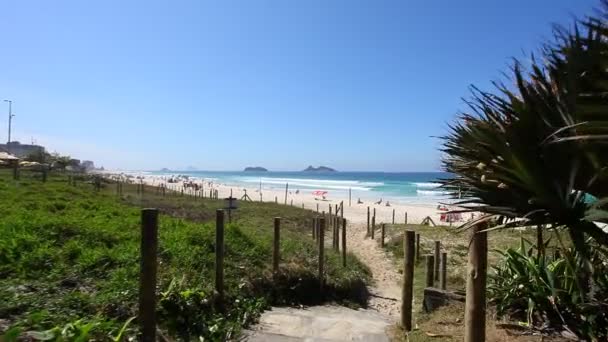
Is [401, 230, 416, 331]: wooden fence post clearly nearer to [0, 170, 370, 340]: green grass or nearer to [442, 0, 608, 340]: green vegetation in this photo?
[0, 170, 370, 340]: green grass

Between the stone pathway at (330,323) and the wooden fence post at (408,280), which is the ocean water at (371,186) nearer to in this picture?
the stone pathway at (330,323)

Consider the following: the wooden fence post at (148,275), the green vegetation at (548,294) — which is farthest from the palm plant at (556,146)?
the wooden fence post at (148,275)

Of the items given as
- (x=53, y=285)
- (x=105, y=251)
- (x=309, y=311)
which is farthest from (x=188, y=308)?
(x=309, y=311)

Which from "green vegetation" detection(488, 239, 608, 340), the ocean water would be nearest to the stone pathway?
"green vegetation" detection(488, 239, 608, 340)

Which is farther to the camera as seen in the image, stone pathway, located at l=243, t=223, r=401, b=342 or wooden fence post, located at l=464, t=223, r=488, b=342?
stone pathway, located at l=243, t=223, r=401, b=342

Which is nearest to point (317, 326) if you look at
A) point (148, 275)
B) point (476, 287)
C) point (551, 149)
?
point (148, 275)

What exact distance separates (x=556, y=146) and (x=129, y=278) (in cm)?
528

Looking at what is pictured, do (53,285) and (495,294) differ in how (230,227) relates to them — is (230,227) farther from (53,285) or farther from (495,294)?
(495,294)

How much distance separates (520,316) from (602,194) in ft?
11.2

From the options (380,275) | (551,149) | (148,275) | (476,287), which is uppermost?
(551,149)

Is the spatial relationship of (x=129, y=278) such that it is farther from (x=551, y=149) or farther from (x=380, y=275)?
(x=380, y=275)

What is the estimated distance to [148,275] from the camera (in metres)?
4.60

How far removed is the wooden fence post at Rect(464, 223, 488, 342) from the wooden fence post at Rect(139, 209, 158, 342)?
2.98m

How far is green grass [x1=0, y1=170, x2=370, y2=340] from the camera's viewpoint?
4836 mm
